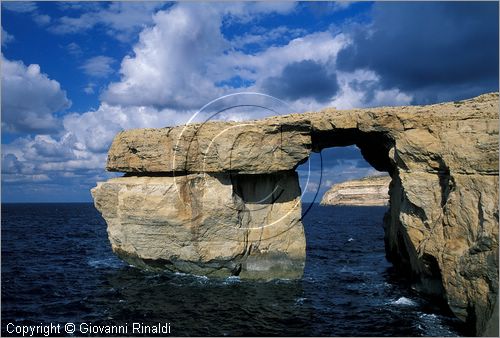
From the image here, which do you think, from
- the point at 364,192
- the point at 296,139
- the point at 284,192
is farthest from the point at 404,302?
the point at 364,192

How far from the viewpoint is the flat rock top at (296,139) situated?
1717 cm

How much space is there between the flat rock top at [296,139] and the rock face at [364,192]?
4564 inches

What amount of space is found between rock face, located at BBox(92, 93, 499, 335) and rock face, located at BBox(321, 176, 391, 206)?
11442 centimetres

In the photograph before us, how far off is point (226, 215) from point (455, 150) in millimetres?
12327

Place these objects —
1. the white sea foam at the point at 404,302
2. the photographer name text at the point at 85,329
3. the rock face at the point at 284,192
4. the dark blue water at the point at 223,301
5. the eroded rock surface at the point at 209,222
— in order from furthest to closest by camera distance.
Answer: the eroded rock surface at the point at 209,222 < the white sea foam at the point at 404,302 < the dark blue water at the point at 223,301 < the photographer name text at the point at 85,329 < the rock face at the point at 284,192

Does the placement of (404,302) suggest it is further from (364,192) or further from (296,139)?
(364,192)

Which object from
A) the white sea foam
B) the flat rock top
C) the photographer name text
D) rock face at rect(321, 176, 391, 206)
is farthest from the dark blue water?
rock face at rect(321, 176, 391, 206)

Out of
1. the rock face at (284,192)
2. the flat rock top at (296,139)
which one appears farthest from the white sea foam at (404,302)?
the flat rock top at (296,139)

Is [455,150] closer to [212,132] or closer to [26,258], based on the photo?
[212,132]

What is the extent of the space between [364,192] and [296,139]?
129m

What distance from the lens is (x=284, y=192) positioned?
24875 mm

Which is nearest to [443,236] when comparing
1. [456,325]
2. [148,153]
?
[456,325]

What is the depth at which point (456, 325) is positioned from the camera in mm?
16438

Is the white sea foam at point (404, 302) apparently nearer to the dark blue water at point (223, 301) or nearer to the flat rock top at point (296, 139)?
the dark blue water at point (223, 301)
